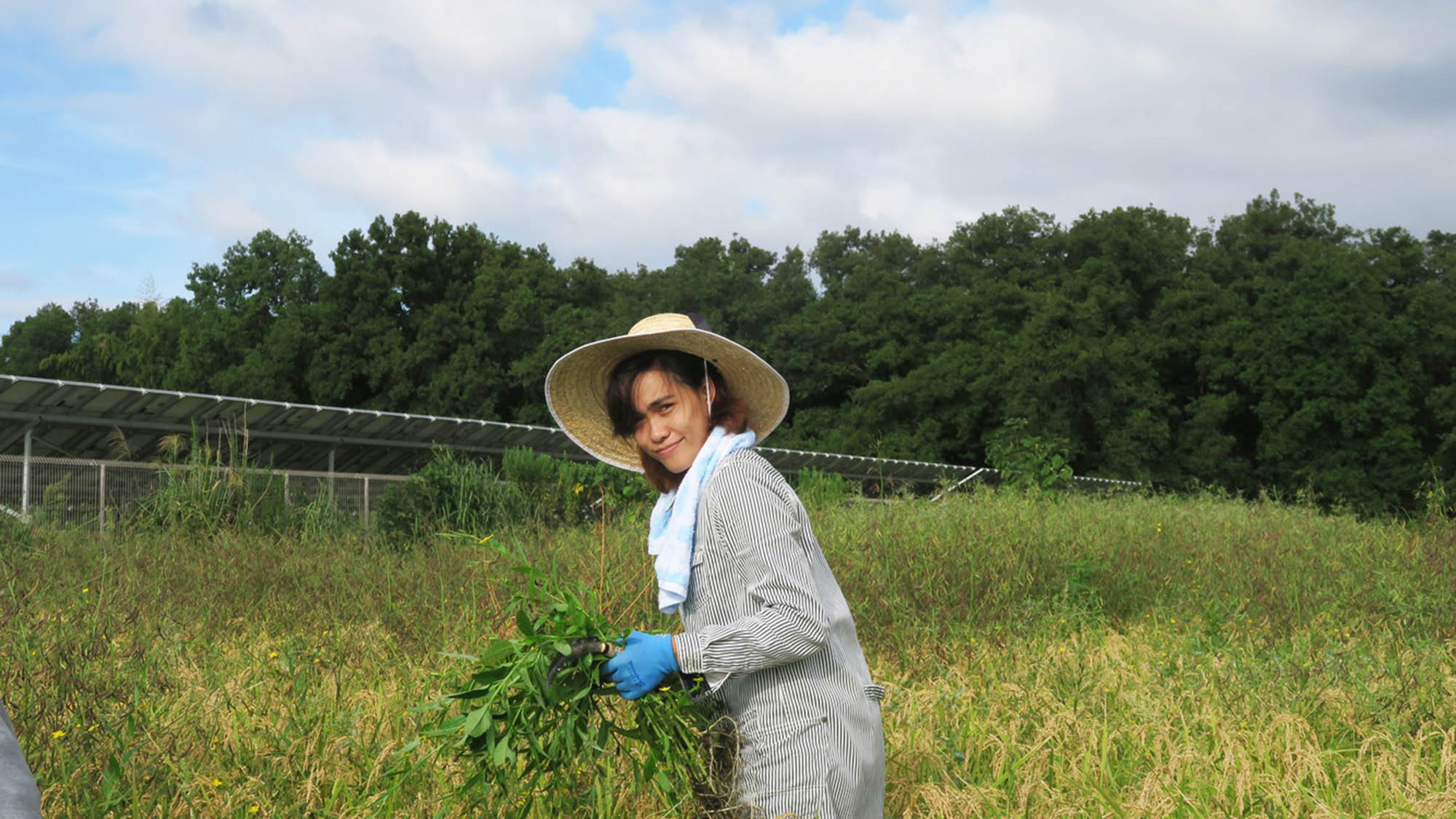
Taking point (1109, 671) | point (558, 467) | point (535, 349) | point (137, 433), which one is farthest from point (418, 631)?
point (535, 349)

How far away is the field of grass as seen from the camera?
331cm

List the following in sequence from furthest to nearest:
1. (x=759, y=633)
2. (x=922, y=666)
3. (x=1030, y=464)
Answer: (x=1030, y=464)
(x=922, y=666)
(x=759, y=633)

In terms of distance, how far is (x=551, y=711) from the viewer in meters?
2.65

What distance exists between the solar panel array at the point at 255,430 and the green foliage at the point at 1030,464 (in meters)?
1.54

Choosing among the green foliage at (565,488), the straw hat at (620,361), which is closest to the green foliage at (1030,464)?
the green foliage at (565,488)

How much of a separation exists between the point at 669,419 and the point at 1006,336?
3371 centimetres

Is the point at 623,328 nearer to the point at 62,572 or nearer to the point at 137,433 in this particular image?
the point at 137,433

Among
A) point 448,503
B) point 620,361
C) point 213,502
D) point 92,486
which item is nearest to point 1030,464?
point 448,503

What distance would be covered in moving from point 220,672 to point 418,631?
1.57m

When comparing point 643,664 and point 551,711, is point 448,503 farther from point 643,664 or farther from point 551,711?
point 643,664

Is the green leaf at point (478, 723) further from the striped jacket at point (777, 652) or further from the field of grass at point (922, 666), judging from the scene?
the striped jacket at point (777, 652)

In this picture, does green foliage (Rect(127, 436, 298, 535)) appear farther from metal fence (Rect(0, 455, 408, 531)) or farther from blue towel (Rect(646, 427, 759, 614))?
blue towel (Rect(646, 427, 759, 614))

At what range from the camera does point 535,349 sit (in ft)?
118

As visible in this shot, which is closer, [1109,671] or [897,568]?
[1109,671]
